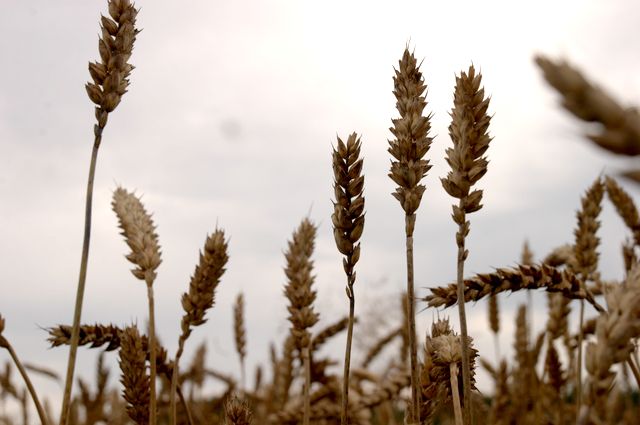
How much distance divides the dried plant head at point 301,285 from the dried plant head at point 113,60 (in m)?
1.17

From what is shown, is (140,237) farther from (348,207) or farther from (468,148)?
(468,148)

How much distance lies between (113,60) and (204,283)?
0.85 m

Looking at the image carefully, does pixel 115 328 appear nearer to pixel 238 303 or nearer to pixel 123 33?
pixel 123 33

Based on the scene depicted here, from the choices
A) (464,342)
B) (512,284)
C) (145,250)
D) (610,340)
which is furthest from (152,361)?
(610,340)

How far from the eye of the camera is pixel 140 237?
2588 millimetres

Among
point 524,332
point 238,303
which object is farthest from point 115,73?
point 524,332

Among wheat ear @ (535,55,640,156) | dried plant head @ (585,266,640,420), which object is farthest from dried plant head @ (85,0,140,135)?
wheat ear @ (535,55,640,156)

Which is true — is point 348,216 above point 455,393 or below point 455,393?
above

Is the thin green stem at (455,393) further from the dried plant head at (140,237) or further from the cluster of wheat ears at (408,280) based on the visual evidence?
the dried plant head at (140,237)

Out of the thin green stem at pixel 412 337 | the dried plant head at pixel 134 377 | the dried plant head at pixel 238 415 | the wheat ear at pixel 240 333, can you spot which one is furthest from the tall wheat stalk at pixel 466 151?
the wheat ear at pixel 240 333

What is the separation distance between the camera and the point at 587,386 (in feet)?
4.33

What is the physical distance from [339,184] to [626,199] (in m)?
2.94

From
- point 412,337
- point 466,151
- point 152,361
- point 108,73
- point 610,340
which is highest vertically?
point 108,73

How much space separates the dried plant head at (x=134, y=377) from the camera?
2.45m
